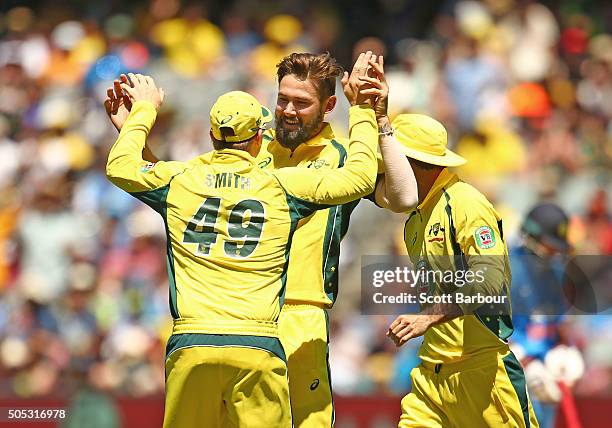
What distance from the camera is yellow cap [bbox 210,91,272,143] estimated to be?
5480 millimetres

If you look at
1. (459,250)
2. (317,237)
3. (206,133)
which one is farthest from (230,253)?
(206,133)

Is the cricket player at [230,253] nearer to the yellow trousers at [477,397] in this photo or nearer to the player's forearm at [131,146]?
the player's forearm at [131,146]

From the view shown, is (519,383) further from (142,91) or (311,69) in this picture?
(142,91)

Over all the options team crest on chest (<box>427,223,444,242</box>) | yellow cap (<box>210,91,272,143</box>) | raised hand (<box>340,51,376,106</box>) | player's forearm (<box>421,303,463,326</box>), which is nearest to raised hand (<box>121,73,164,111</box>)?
yellow cap (<box>210,91,272,143</box>)

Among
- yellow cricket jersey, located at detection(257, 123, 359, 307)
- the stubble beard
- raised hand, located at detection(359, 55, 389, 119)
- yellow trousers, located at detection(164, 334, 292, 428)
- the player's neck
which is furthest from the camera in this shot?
the player's neck

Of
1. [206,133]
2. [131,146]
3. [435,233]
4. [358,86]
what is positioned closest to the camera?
[131,146]

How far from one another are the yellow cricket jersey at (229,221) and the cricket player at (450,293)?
2.20ft

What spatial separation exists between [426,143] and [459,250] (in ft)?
1.91

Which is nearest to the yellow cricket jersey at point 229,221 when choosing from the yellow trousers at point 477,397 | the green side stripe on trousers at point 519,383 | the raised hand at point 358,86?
the raised hand at point 358,86

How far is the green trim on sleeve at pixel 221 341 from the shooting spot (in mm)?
5289

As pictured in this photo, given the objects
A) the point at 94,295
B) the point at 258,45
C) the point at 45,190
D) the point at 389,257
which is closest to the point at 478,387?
the point at 389,257

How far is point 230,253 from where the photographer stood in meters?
5.38

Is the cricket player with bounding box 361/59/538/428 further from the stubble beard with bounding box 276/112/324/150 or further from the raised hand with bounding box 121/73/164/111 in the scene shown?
the raised hand with bounding box 121/73/164/111

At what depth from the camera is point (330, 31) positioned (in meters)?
13.7
